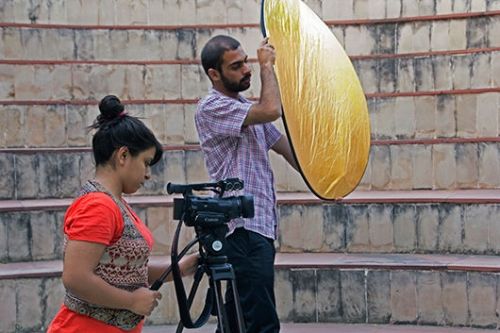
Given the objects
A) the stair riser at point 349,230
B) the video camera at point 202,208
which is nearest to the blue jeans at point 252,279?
the video camera at point 202,208

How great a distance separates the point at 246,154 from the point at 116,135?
1.22m

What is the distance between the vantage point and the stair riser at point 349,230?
628 centimetres

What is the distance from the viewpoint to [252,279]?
3920 mm

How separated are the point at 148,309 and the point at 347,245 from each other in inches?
150

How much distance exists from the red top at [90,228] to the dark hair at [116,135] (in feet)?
0.50

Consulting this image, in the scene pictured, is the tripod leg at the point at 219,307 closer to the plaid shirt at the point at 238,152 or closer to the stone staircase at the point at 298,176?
the plaid shirt at the point at 238,152

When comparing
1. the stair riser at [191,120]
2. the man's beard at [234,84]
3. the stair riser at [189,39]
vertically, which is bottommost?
the stair riser at [191,120]

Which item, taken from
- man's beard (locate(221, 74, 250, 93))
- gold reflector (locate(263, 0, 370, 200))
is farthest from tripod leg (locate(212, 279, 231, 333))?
man's beard (locate(221, 74, 250, 93))

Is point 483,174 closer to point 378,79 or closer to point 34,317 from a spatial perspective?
point 378,79

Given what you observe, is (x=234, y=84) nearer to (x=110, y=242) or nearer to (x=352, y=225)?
(x=110, y=242)

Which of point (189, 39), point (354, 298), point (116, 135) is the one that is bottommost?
point (354, 298)

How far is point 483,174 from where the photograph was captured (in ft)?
22.1

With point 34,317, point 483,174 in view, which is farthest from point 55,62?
point 483,174

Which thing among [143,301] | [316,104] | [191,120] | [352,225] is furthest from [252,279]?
[191,120]
